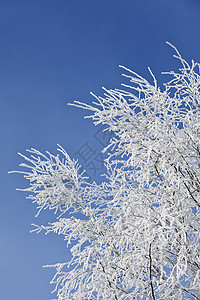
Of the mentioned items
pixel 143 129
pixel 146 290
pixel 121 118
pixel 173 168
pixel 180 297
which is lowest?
pixel 180 297

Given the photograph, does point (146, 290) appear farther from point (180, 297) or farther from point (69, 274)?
point (69, 274)

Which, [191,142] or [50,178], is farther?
[50,178]

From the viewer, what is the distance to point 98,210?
17.3 feet

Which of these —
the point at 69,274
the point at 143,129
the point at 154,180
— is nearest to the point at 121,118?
the point at 143,129

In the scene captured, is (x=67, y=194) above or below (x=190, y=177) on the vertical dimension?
above

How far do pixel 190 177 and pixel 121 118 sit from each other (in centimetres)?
116

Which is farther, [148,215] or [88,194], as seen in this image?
[88,194]

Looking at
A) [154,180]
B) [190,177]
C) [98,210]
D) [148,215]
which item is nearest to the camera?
[148,215]

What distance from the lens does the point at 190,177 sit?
4.29 m

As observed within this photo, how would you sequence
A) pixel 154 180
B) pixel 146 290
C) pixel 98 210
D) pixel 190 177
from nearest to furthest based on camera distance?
1. pixel 146 290
2. pixel 190 177
3. pixel 154 180
4. pixel 98 210

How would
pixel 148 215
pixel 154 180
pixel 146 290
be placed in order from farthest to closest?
pixel 154 180
pixel 146 290
pixel 148 215

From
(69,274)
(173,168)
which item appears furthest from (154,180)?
(69,274)

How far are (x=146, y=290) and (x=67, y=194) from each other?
1.93 meters

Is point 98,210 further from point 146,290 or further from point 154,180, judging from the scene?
point 146,290
